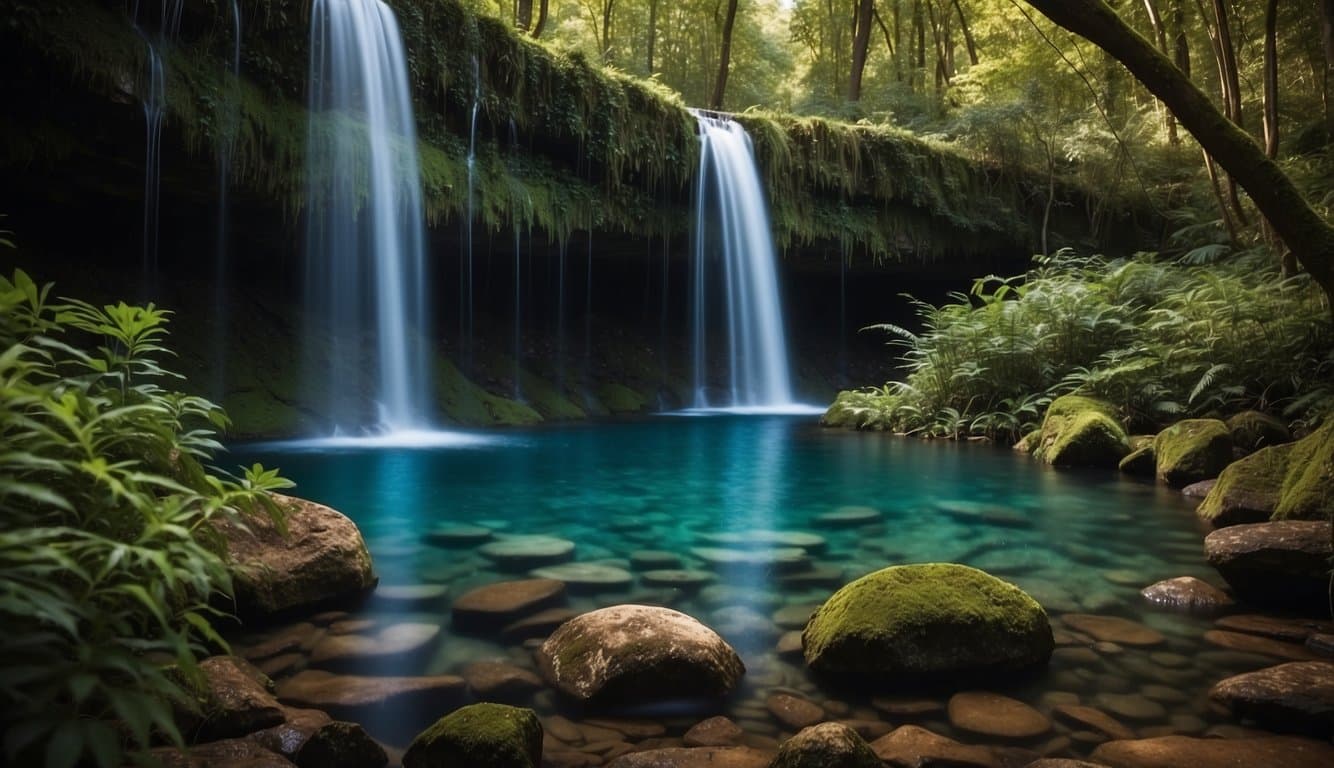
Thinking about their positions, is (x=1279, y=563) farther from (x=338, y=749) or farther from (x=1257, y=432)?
(x=1257, y=432)

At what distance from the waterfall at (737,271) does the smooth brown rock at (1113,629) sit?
11.4 m

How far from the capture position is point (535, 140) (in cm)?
1216

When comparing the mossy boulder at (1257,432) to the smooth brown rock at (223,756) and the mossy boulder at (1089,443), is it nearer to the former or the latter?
the mossy boulder at (1089,443)

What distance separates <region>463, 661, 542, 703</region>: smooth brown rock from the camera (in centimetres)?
285

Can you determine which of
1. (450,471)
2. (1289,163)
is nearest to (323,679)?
(450,471)

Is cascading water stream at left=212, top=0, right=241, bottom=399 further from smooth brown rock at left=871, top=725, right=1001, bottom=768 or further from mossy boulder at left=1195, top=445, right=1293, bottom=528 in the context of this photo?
mossy boulder at left=1195, top=445, right=1293, bottom=528

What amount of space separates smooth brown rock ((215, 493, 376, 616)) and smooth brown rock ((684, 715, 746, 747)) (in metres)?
1.89

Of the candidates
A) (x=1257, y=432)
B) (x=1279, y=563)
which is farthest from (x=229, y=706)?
(x=1257, y=432)

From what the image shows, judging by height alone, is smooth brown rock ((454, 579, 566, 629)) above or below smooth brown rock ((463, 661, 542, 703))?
above

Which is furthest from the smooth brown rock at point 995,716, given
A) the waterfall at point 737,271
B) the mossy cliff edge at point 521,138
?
the waterfall at point 737,271

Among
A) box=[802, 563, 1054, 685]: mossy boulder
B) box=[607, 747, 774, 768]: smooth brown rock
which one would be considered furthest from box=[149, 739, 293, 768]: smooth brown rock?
box=[802, 563, 1054, 685]: mossy boulder

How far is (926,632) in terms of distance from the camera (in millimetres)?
3039

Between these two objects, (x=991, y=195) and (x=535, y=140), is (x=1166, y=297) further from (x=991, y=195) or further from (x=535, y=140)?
(x=535, y=140)

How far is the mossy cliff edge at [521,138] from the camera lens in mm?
7977
